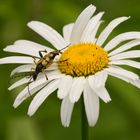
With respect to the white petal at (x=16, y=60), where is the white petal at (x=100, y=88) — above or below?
below

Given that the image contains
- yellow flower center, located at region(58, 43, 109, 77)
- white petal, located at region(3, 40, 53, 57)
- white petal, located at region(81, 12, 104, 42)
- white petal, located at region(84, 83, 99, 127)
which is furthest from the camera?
white petal, located at region(81, 12, 104, 42)

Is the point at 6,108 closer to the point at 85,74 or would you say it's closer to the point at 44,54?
the point at 44,54

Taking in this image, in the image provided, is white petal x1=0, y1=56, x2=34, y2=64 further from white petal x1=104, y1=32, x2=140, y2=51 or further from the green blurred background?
the green blurred background

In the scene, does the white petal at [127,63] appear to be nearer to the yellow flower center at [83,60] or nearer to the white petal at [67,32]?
the yellow flower center at [83,60]

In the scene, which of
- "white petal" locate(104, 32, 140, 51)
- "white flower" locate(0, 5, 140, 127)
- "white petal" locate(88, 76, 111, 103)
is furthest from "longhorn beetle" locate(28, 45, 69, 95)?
"white petal" locate(88, 76, 111, 103)

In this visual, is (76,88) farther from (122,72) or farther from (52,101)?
(52,101)

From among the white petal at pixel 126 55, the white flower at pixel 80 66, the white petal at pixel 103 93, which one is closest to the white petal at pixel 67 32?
the white flower at pixel 80 66

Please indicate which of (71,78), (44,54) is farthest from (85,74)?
(44,54)
